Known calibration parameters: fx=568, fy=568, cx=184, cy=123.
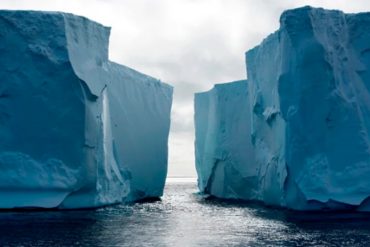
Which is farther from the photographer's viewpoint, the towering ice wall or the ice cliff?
the ice cliff

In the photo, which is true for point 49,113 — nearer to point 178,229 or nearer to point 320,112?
point 178,229

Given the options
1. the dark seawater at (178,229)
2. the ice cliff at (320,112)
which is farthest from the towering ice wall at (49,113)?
the ice cliff at (320,112)

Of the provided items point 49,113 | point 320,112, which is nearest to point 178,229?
point 49,113

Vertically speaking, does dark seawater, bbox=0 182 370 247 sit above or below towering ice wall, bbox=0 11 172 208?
below

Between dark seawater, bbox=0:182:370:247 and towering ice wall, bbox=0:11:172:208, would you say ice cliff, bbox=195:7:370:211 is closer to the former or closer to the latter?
dark seawater, bbox=0:182:370:247

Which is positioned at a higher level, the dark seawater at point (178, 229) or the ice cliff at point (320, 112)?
the ice cliff at point (320, 112)

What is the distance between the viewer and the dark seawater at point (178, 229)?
27.8ft

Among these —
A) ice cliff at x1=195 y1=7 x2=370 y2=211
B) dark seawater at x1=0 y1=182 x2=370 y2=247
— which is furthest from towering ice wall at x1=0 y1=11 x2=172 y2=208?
ice cliff at x1=195 y1=7 x2=370 y2=211

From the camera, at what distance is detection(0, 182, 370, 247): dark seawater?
334 inches

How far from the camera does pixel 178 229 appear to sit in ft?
34.2

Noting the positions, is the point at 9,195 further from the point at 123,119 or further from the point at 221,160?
the point at 221,160

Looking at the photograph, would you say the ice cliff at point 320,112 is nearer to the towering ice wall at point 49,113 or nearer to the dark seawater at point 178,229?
the dark seawater at point 178,229

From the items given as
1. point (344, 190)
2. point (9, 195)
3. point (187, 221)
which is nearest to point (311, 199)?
point (344, 190)

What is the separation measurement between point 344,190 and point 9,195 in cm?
771
